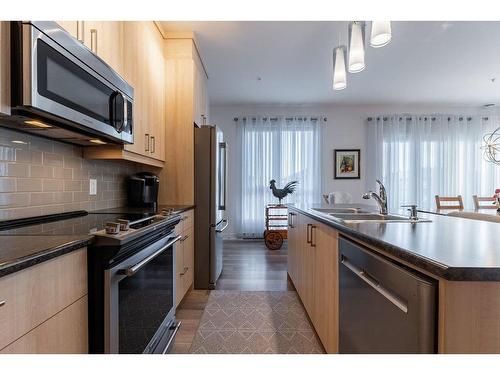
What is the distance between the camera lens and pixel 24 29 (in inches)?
36.6

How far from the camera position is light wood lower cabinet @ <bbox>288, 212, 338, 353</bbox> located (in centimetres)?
138

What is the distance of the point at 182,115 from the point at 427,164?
4.73 m

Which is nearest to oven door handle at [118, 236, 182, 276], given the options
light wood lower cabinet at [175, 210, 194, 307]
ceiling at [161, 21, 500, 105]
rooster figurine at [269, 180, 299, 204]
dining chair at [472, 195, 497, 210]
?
light wood lower cabinet at [175, 210, 194, 307]

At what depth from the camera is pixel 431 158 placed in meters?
5.07

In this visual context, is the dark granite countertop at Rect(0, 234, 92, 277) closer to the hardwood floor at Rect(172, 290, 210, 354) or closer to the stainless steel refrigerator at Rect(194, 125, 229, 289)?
the hardwood floor at Rect(172, 290, 210, 354)

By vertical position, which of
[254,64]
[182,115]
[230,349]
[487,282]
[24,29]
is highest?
[254,64]

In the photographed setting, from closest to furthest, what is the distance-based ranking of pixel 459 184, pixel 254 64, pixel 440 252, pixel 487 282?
pixel 487 282
pixel 440 252
pixel 254 64
pixel 459 184

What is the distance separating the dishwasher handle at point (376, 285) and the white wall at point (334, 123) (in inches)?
160

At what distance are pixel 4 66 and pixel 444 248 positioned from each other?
1524 millimetres

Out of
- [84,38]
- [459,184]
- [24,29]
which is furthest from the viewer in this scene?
[459,184]

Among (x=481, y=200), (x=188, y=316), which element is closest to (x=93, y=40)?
→ (x=188, y=316)

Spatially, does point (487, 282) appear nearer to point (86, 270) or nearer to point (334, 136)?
point (86, 270)

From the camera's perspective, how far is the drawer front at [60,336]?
0.68m
